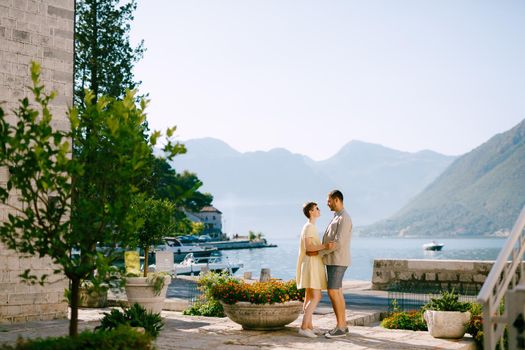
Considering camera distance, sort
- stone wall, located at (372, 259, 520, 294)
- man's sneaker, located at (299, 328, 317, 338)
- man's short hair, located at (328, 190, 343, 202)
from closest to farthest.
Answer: man's sneaker, located at (299, 328, 317, 338), man's short hair, located at (328, 190, 343, 202), stone wall, located at (372, 259, 520, 294)

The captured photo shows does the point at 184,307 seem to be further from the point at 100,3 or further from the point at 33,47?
the point at 100,3

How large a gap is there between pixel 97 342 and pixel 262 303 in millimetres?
5092

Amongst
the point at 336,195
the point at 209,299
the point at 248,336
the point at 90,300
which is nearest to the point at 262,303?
the point at 248,336

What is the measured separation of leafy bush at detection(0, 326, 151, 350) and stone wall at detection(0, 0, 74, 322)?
20.5 ft

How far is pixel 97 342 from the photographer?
6.76m

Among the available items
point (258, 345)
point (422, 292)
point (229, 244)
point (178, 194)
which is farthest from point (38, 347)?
point (229, 244)

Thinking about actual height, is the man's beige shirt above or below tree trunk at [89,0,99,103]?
below

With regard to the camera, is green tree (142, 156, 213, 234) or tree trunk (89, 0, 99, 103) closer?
tree trunk (89, 0, 99, 103)

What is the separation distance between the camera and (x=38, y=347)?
656cm

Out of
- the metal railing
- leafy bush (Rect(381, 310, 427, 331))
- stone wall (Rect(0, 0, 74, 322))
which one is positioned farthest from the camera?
stone wall (Rect(0, 0, 74, 322))

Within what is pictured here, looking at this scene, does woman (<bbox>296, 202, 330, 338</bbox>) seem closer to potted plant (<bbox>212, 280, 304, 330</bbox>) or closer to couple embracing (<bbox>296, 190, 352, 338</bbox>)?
couple embracing (<bbox>296, 190, 352, 338</bbox>)

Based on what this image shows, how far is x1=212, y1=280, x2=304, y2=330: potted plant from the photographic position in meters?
11.6

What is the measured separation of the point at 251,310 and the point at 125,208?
5.09 metres

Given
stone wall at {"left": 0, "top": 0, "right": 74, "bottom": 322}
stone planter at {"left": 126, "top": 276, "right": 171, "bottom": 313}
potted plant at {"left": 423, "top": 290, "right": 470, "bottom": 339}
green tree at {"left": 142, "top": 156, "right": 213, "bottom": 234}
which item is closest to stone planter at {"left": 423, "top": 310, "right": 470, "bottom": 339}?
potted plant at {"left": 423, "top": 290, "right": 470, "bottom": 339}
